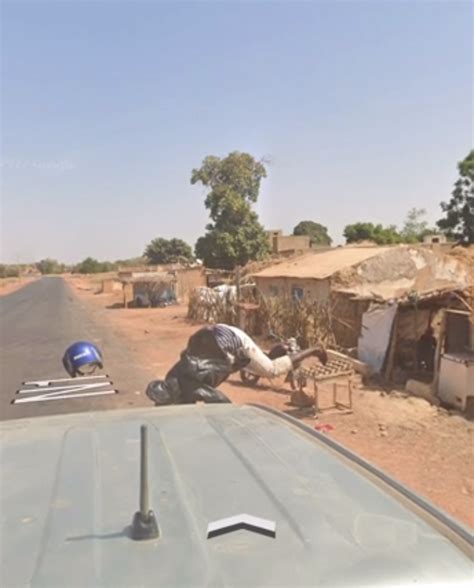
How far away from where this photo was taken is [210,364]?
5.39 m

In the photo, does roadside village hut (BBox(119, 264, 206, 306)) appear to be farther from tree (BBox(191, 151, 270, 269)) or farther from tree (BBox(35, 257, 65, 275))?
tree (BBox(35, 257, 65, 275))

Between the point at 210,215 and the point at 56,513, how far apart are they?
37827 mm

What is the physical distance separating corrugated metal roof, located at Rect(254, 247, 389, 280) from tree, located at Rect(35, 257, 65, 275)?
15261 centimetres

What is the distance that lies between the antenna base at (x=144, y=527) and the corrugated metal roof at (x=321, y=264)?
15987mm

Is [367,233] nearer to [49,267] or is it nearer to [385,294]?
[385,294]

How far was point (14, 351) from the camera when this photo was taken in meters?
16.9

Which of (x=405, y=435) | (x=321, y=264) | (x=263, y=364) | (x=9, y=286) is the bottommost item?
(x=405, y=435)

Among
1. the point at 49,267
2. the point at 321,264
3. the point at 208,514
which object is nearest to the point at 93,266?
the point at 49,267

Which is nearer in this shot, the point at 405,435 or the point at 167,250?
the point at 405,435

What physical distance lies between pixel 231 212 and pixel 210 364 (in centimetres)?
3308

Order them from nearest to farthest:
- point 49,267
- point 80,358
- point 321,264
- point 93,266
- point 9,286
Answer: point 80,358, point 321,264, point 9,286, point 93,266, point 49,267

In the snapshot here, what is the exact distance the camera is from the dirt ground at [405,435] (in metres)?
6.36

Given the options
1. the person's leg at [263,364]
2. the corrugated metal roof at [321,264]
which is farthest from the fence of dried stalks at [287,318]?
the person's leg at [263,364]

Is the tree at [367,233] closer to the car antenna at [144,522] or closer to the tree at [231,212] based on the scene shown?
the tree at [231,212]
